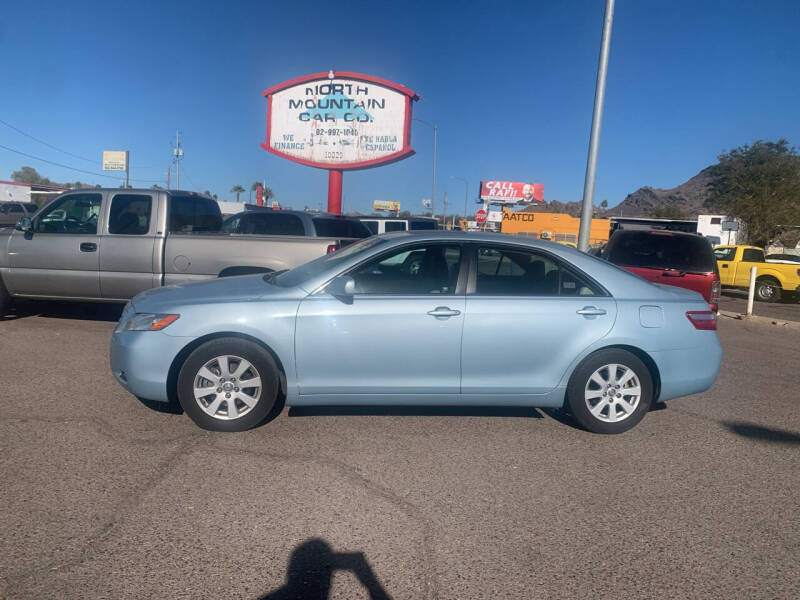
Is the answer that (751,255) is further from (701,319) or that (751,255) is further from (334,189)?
(701,319)

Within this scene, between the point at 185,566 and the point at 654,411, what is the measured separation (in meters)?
4.46

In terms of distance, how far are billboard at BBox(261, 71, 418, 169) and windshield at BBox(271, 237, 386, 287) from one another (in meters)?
20.7

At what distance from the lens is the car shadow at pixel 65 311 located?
30.8ft

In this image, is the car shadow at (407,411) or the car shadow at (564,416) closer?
the car shadow at (564,416)

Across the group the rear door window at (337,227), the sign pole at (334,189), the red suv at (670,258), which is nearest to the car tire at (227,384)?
the rear door window at (337,227)

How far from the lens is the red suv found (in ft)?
29.2

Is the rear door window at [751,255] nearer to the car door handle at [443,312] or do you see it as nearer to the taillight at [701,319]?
the taillight at [701,319]

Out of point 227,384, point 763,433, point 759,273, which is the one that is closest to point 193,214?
point 227,384

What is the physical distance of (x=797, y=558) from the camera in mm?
3240

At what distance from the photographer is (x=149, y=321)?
471 cm

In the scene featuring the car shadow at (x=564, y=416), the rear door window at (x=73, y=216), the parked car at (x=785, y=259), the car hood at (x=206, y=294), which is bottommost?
the car shadow at (x=564, y=416)

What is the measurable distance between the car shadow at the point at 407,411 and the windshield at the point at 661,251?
16.1 ft


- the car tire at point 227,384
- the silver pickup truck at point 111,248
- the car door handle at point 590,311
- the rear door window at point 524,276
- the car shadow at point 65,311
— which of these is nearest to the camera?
the car tire at point 227,384

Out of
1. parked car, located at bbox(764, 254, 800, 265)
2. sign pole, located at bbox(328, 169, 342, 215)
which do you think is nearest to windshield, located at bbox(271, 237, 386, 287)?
parked car, located at bbox(764, 254, 800, 265)
